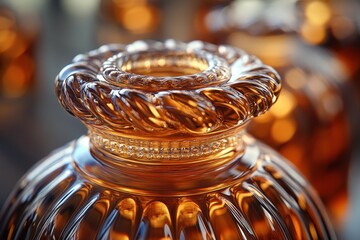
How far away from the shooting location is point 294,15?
79 cm

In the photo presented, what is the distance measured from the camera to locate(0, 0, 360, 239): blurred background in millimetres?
675

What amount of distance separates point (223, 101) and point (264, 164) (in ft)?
0.24

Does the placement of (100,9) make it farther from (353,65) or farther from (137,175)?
(137,175)

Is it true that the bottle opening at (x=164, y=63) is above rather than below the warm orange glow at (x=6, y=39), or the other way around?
above

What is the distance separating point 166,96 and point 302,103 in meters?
0.34

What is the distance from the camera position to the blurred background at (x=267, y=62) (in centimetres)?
67

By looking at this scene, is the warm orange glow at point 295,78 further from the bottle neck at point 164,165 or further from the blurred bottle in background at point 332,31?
the bottle neck at point 164,165

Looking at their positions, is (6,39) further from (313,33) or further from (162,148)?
(162,148)

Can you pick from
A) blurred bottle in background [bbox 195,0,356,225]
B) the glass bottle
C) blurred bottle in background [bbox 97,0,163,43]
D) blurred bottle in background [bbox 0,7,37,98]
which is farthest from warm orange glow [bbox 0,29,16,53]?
the glass bottle

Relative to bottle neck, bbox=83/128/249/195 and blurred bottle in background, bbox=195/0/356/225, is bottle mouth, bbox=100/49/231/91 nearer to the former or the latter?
bottle neck, bbox=83/128/249/195

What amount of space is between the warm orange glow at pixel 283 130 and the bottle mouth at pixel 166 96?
0.24 m

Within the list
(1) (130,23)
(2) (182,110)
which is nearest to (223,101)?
(2) (182,110)

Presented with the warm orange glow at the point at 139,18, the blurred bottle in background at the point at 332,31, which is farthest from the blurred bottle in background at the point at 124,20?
the blurred bottle in background at the point at 332,31

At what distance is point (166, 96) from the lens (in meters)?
0.35
